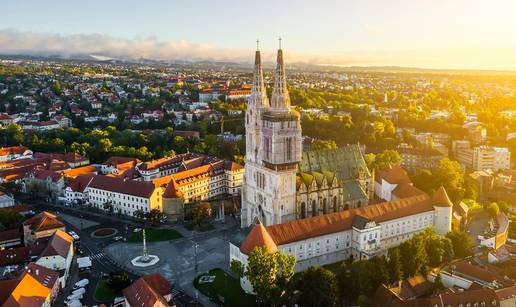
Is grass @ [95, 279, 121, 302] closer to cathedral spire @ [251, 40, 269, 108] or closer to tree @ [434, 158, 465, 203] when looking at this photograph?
cathedral spire @ [251, 40, 269, 108]

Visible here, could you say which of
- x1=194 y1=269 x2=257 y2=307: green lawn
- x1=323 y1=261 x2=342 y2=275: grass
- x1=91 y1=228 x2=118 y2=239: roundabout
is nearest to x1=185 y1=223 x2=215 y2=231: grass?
x1=91 y1=228 x2=118 y2=239: roundabout

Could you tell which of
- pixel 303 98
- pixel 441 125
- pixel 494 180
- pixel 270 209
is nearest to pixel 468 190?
pixel 494 180

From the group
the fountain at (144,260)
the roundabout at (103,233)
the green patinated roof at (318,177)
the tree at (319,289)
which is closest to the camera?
the tree at (319,289)

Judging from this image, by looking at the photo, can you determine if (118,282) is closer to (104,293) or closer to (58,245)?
(104,293)

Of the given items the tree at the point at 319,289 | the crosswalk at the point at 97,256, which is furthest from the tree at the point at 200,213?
the tree at the point at 319,289

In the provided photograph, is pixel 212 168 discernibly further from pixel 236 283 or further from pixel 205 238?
pixel 236 283

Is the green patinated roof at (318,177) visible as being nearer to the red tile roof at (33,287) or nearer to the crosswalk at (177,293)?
the crosswalk at (177,293)
